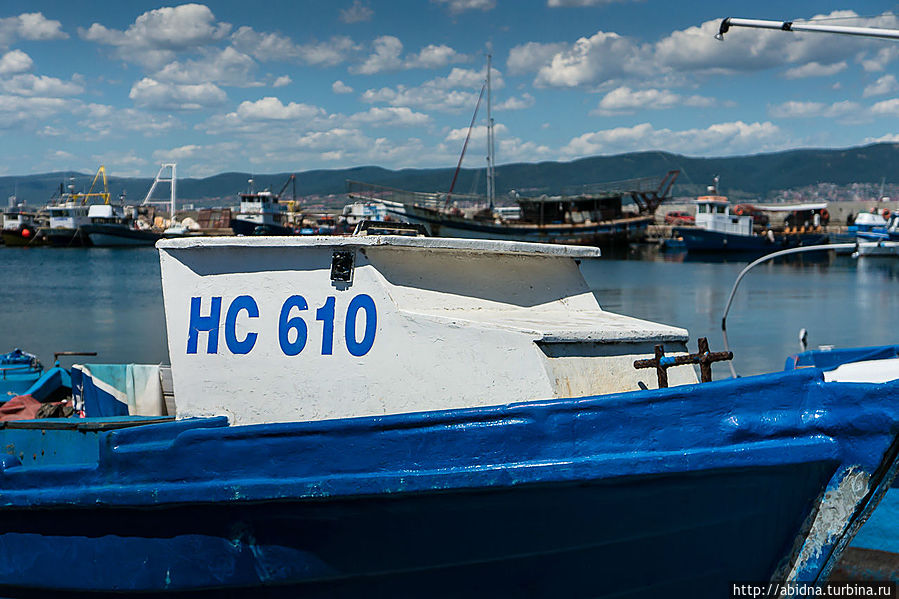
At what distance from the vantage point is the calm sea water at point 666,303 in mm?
22141

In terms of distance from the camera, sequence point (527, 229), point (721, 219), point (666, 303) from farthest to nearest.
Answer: point (527, 229) → point (721, 219) → point (666, 303)

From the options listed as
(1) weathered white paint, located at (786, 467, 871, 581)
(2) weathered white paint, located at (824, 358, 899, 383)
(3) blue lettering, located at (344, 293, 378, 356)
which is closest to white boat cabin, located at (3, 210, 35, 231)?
(3) blue lettering, located at (344, 293, 378, 356)

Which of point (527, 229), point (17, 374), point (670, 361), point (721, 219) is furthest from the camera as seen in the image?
point (527, 229)

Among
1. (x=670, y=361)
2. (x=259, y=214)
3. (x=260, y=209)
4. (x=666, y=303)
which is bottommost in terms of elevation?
(x=666, y=303)

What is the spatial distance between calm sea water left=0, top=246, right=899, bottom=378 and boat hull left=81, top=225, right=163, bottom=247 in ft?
63.6

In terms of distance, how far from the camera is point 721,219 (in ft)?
248

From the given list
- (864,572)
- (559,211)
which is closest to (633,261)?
(559,211)

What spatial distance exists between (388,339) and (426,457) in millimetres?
903

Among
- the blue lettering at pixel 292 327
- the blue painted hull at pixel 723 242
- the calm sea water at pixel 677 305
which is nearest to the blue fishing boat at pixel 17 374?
the blue lettering at pixel 292 327

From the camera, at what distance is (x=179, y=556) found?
4.62 m

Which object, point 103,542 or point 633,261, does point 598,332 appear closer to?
point 103,542

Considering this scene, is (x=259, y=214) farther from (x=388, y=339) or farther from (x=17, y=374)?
(x=388, y=339)

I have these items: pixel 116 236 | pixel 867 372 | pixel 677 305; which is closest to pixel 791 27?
pixel 867 372

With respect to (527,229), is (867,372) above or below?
above
